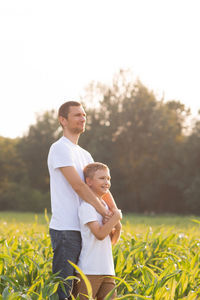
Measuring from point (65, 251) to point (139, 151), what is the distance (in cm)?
3513

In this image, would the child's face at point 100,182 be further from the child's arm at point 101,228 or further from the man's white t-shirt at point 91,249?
the child's arm at point 101,228

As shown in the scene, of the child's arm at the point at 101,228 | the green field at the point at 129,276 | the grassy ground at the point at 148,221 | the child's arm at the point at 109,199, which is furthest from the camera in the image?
the grassy ground at the point at 148,221

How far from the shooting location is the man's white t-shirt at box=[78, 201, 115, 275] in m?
3.57

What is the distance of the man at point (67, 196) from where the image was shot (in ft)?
11.9

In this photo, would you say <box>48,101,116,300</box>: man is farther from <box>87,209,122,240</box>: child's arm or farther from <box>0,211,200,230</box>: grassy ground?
<box>0,211,200,230</box>: grassy ground

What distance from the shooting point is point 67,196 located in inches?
148

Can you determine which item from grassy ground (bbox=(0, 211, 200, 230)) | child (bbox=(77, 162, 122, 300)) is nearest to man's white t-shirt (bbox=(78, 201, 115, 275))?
child (bbox=(77, 162, 122, 300))

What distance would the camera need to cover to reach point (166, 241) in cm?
626

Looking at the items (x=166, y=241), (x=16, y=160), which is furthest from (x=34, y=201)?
(x=166, y=241)

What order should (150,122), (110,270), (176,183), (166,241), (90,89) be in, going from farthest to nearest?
(90,89)
(150,122)
(176,183)
(166,241)
(110,270)

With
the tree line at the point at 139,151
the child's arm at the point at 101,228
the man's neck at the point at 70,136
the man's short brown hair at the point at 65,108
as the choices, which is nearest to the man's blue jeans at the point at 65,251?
the child's arm at the point at 101,228

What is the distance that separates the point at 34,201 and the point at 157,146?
12.5 meters

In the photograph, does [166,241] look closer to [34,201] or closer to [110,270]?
[110,270]

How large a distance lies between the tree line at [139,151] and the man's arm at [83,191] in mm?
31645
